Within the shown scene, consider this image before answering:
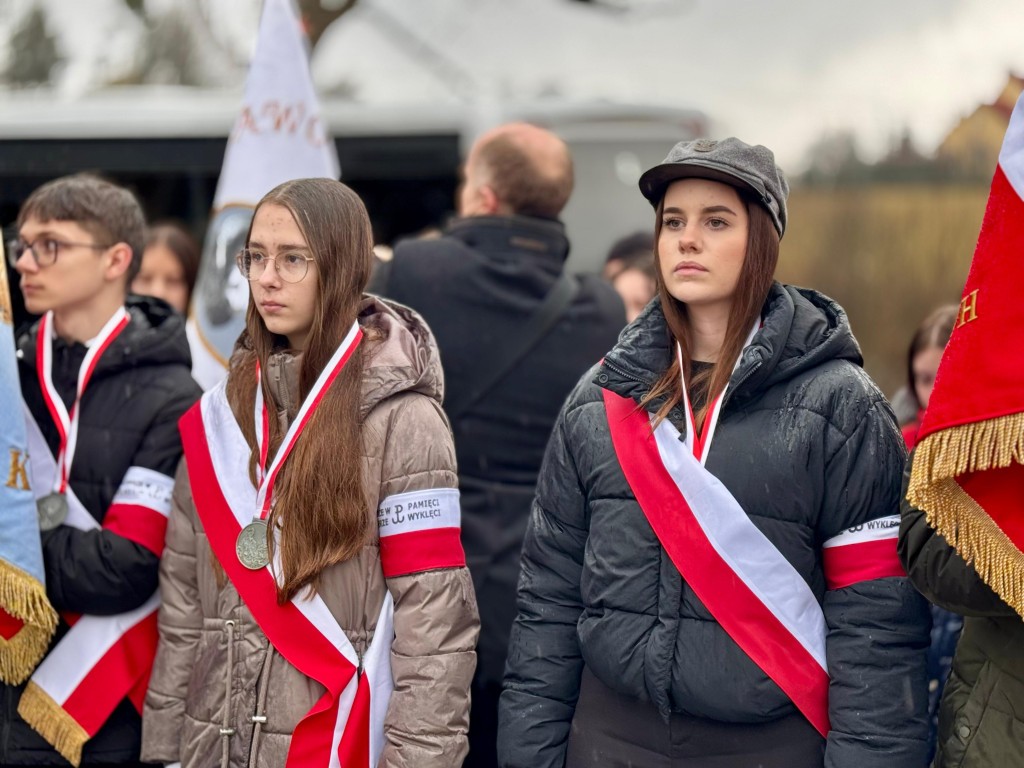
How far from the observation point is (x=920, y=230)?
506 inches

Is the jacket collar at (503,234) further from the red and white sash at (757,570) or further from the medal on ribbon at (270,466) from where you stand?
the red and white sash at (757,570)

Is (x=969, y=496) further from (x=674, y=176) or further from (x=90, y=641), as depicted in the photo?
(x=90, y=641)

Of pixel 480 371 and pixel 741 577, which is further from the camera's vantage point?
pixel 480 371

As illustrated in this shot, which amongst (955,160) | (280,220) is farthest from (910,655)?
(955,160)

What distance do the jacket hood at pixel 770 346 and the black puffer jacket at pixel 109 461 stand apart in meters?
1.22

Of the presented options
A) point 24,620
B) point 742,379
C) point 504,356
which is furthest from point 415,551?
point 504,356

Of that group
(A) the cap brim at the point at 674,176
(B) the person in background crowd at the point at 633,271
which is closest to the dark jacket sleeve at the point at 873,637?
(A) the cap brim at the point at 674,176

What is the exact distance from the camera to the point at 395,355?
2.81 meters

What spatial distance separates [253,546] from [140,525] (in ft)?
1.54

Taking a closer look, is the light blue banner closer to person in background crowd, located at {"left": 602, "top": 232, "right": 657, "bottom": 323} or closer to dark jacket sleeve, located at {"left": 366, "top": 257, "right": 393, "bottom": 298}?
dark jacket sleeve, located at {"left": 366, "top": 257, "right": 393, "bottom": 298}

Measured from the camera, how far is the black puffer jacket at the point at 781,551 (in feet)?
7.82

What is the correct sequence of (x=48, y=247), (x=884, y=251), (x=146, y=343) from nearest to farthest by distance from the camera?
(x=146, y=343)
(x=48, y=247)
(x=884, y=251)

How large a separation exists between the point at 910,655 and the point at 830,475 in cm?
38

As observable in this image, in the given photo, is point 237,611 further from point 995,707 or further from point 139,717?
point 995,707
